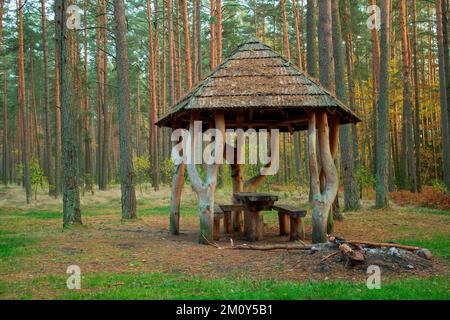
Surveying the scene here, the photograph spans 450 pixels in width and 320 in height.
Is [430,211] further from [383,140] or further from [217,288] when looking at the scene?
[217,288]

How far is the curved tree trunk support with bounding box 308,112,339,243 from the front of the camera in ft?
31.9

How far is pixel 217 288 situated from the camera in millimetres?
5719

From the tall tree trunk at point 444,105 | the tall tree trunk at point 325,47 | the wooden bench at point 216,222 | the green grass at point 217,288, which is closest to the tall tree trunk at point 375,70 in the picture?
the tall tree trunk at point 444,105

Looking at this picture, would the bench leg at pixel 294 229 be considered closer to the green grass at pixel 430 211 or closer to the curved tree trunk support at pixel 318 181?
the curved tree trunk support at pixel 318 181

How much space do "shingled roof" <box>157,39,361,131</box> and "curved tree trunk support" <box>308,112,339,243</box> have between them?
47cm

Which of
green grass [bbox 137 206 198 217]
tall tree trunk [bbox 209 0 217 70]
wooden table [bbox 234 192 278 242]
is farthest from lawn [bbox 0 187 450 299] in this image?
tall tree trunk [bbox 209 0 217 70]

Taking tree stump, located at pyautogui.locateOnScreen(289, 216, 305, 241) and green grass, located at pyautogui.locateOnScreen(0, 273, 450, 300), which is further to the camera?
tree stump, located at pyautogui.locateOnScreen(289, 216, 305, 241)

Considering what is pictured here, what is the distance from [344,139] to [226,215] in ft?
18.2

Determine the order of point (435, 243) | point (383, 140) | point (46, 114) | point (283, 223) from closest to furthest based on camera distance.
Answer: point (435, 243) → point (283, 223) → point (383, 140) → point (46, 114)

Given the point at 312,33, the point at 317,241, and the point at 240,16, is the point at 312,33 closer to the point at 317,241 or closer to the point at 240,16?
the point at 317,241

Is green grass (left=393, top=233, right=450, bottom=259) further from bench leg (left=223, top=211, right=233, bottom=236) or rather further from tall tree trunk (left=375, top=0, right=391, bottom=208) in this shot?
tall tree trunk (left=375, top=0, right=391, bottom=208)

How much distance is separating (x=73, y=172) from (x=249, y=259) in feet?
20.7

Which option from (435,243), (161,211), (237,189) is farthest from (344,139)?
(161,211)

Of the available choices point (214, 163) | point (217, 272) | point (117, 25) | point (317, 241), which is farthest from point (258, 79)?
point (117, 25)
